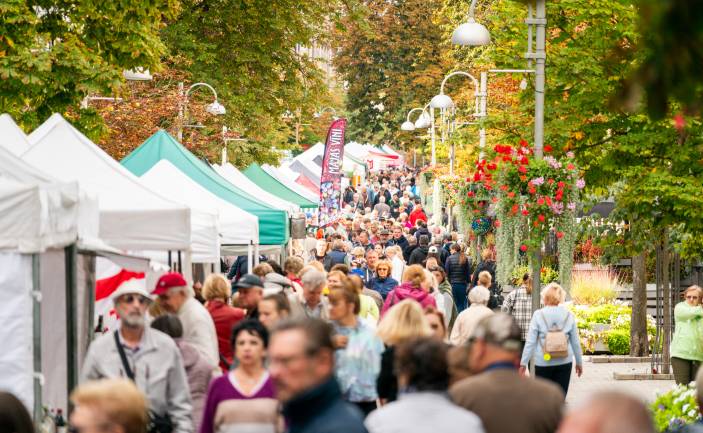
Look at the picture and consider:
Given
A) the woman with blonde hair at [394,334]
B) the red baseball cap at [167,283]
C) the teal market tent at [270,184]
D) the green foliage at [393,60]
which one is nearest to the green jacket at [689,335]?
the red baseball cap at [167,283]

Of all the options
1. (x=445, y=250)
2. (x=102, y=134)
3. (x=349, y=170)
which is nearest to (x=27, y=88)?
(x=102, y=134)

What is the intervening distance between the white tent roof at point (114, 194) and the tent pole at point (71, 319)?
262 cm

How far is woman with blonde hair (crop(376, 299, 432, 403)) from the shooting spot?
30.5ft

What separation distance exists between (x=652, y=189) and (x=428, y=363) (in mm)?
12051

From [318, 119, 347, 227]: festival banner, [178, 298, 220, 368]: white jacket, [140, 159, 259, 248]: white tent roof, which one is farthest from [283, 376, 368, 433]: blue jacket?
[318, 119, 347, 227]: festival banner

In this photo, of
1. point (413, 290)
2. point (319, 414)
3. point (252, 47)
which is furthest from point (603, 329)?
point (319, 414)

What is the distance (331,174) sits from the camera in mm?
39281

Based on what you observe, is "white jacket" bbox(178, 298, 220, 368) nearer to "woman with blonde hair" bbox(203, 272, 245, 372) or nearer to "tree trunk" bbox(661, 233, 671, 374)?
"woman with blonde hair" bbox(203, 272, 245, 372)

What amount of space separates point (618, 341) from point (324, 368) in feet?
64.4

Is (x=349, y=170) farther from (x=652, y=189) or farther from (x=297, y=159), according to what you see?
(x=652, y=189)

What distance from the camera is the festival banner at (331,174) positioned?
39.2 meters

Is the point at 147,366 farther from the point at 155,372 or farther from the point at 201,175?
the point at 201,175

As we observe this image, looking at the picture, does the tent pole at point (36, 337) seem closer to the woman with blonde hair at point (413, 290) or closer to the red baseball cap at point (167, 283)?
the red baseball cap at point (167, 283)

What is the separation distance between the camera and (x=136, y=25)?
59.1ft
